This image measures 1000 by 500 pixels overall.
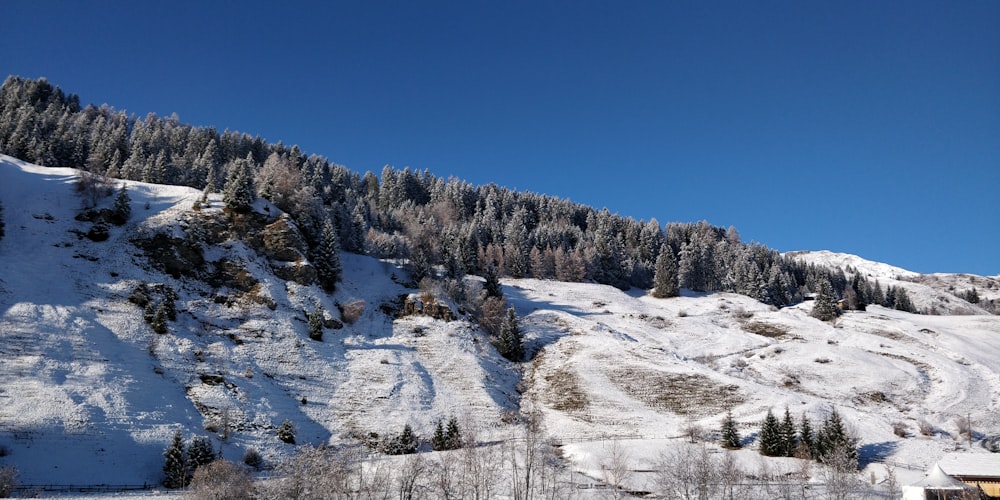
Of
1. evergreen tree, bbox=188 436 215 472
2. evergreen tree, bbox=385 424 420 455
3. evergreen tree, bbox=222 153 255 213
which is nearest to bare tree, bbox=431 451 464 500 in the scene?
evergreen tree, bbox=385 424 420 455

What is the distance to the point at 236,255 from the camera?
6975cm

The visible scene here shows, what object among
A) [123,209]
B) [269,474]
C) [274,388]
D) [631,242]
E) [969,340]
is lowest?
[269,474]

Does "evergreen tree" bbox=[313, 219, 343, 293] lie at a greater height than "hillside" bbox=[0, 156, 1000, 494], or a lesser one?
greater

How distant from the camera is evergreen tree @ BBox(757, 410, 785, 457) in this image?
154 feet

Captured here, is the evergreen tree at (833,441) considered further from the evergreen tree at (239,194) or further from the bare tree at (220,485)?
the evergreen tree at (239,194)

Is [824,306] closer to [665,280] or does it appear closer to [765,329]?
[765,329]

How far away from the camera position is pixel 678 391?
63844 mm

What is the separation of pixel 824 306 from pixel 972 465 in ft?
215

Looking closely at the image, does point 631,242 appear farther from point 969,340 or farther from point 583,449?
point 583,449

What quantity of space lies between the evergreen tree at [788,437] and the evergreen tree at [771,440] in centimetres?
26

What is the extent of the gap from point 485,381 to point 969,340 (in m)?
74.2

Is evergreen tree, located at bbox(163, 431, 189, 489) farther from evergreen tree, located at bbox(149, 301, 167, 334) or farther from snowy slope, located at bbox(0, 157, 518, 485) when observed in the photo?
evergreen tree, located at bbox(149, 301, 167, 334)

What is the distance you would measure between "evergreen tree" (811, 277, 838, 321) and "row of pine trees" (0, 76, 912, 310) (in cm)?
199

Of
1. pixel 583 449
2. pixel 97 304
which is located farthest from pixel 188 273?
pixel 583 449
